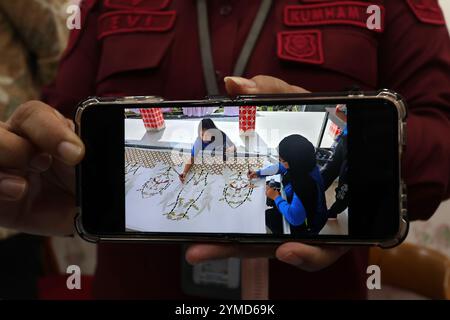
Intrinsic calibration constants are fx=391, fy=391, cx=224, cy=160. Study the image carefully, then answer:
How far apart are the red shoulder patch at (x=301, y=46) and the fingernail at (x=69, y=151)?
7.5 inches

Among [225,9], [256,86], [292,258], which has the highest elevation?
[225,9]

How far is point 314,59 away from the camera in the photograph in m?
0.35

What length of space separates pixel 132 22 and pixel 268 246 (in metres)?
0.25

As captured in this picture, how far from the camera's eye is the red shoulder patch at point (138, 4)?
380 millimetres

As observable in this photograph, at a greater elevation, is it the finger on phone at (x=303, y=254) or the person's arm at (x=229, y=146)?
the person's arm at (x=229, y=146)

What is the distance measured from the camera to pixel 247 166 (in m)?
0.29

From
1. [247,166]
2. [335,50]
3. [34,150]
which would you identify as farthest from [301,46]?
[34,150]

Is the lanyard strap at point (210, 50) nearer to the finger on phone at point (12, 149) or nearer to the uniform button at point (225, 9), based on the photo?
the uniform button at point (225, 9)

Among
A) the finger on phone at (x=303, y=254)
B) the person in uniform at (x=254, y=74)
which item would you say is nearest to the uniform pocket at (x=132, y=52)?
the person in uniform at (x=254, y=74)

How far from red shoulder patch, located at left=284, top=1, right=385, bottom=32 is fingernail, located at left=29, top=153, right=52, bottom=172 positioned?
0.23 m

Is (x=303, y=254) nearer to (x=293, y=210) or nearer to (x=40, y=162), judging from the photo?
(x=293, y=210)

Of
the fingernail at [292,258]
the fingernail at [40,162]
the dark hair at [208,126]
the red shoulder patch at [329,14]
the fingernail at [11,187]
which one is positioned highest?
the red shoulder patch at [329,14]

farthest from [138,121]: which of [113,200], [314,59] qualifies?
[314,59]
